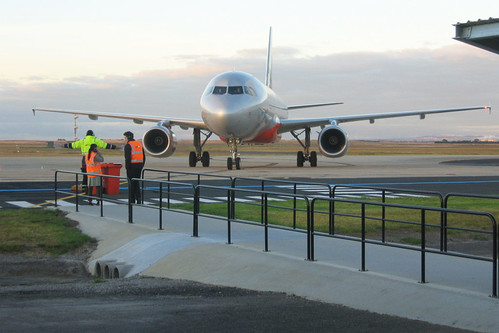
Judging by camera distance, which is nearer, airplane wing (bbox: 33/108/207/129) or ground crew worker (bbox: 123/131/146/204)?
ground crew worker (bbox: 123/131/146/204)

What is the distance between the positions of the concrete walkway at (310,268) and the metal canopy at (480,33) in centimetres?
298

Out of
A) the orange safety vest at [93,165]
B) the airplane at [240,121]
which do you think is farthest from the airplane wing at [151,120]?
the orange safety vest at [93,165]

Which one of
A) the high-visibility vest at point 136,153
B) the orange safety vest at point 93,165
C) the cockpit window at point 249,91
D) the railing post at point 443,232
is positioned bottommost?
the railing post at point 443,232

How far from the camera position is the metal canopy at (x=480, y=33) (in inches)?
375

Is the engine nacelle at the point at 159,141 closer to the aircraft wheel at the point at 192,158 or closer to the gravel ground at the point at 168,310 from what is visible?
the aircraft wheel at the point at 192,158

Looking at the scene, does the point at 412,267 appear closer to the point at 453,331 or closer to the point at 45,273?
the point at 453,331

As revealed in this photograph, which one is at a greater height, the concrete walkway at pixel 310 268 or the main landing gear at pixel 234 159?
the main landing gear at pixel 234 159

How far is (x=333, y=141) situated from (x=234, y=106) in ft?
19.7

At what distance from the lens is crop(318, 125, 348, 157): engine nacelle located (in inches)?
1342

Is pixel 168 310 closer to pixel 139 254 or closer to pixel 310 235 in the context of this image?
pixel 310 235

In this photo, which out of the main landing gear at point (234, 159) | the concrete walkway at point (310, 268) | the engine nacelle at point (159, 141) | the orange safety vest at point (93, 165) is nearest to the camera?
the concrete walkway at point (310, 268)

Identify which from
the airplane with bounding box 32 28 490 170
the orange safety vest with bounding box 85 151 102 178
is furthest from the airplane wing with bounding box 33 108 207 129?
the orange safety vest with bounding box 85 151 102 178

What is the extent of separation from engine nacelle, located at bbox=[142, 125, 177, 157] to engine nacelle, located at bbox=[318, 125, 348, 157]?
6.87 meters

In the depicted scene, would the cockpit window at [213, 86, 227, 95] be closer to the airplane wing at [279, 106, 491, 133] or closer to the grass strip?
the airplane wing at [279, 106, 491, 133]
